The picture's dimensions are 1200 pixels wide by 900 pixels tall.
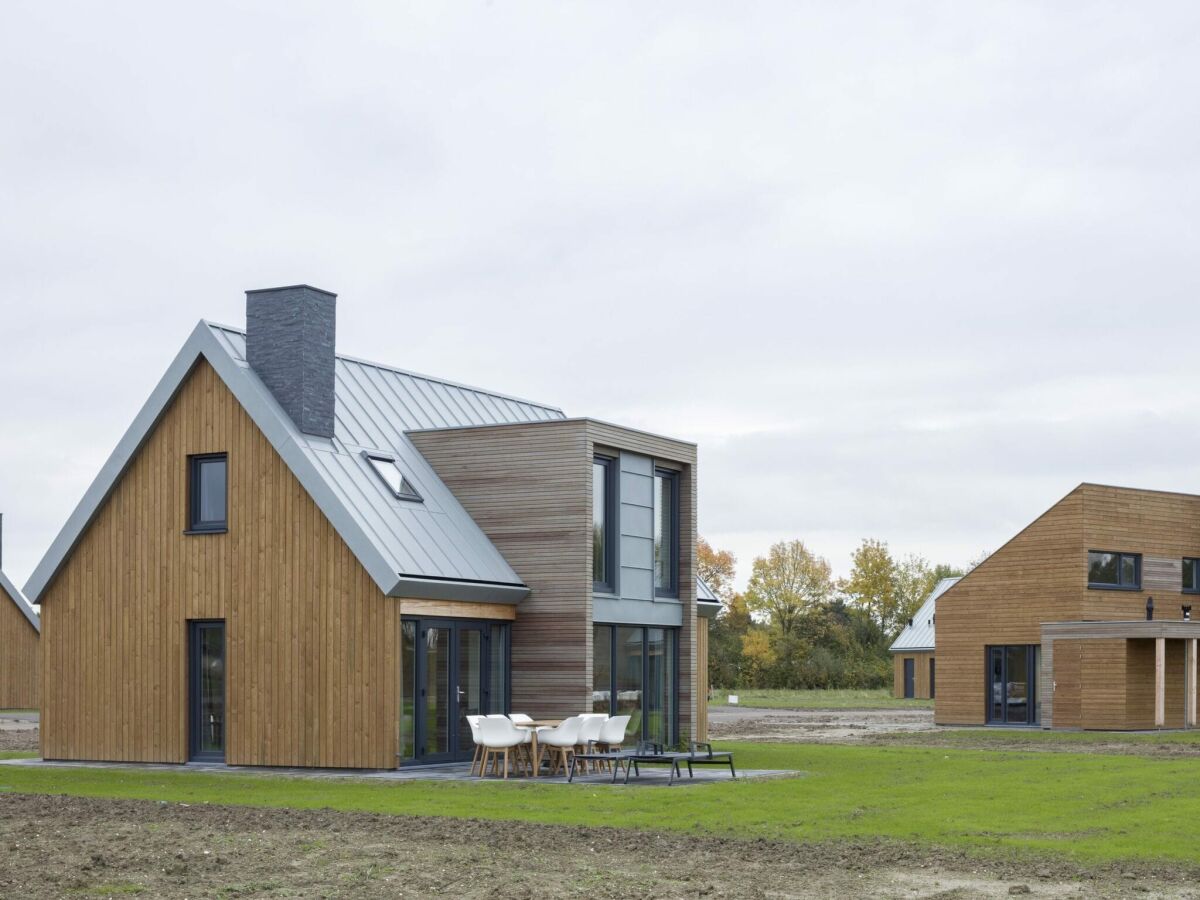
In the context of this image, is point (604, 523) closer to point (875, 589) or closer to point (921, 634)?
point (921, 634)

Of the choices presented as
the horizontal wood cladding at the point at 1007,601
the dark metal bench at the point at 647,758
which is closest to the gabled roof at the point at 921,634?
the horizontal wood cladding at the point at 1007,601

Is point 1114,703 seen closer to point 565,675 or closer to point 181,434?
point 565,675

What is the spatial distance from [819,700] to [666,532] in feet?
115

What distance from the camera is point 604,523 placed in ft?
78.8

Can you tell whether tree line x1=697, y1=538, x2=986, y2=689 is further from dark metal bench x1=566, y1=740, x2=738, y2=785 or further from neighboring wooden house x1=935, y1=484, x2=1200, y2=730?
dark metal bench x1=566, y1=740, x2=738, y2=785

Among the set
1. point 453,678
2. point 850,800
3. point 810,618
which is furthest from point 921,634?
point 850,800

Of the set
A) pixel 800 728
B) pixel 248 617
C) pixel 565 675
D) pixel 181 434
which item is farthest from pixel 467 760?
pixel 800 728

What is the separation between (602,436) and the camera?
2358 cm

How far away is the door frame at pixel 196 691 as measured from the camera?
2270 centimetres

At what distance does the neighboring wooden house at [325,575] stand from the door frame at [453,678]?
0.03m

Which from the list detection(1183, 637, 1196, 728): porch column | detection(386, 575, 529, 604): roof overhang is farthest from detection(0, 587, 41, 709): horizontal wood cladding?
detection(1183, 637, 1196, 728): porch column

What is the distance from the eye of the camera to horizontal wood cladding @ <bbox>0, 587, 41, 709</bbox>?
49250mm

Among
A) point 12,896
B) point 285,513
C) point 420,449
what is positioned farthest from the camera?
point 420,449

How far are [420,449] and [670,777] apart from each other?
7.36 metres
